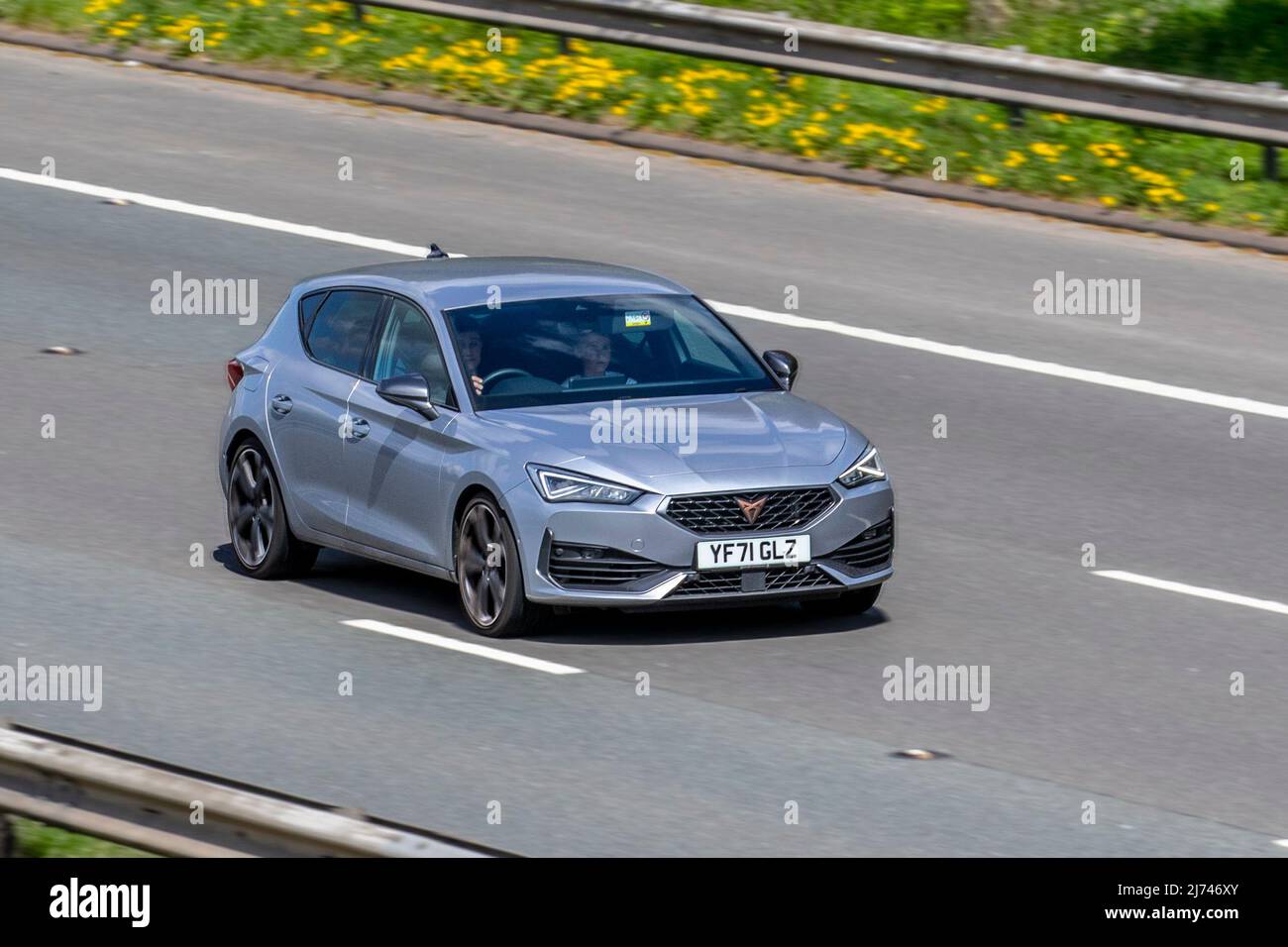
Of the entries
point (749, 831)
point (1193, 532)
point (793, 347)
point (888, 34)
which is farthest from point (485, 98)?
point (749, 831)

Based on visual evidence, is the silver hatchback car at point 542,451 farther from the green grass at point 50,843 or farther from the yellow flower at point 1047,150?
the yellow flower at point 1047,150

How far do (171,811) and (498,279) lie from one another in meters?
5.45

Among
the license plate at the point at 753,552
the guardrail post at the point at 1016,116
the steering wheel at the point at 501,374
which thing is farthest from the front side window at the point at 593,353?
the guardrail post at the point at 1016,116

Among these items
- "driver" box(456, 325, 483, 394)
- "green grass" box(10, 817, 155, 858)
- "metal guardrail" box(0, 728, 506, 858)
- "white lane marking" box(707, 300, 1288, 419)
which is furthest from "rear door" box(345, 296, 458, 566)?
"white lane marking" box(707, 300, 1288, 419)

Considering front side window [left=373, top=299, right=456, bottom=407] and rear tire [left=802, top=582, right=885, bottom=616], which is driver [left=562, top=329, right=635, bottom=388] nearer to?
front side window [left=373, top=299, right=456, bottom=407]

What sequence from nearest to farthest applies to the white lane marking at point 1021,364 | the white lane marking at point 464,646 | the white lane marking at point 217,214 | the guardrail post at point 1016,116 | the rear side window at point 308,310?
the white lane marking at point 464,646, the rear side window at point 308,310, the white lane marking at point 1021,364, the white lane marking at point 217,214, the guardrail post at point 1016,116

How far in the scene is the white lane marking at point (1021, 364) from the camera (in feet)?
48.0

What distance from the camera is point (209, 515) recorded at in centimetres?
1309

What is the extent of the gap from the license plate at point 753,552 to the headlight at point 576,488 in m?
0.39

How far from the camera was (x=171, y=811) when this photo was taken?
6.78 m

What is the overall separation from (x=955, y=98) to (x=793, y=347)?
15.8 feet
